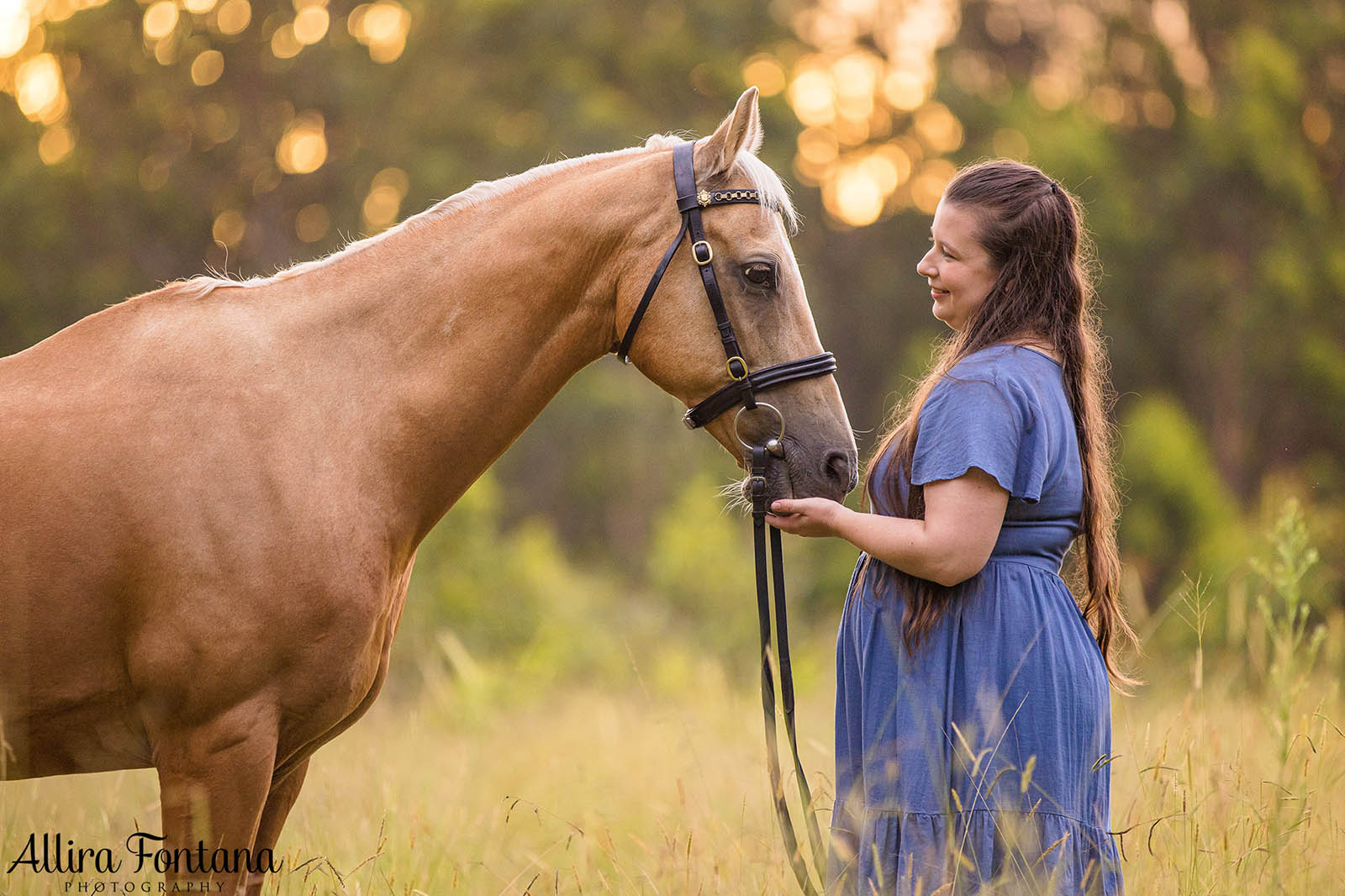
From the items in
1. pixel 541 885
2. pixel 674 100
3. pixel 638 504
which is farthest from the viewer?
pixel 674 100

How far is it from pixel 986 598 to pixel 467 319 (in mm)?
1483

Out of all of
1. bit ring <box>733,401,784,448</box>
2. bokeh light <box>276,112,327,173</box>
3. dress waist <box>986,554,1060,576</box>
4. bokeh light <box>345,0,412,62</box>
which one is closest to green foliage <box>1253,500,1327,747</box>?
dress waist <box>986,554,1060,576</box>

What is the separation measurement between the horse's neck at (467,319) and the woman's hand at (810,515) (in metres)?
0.74

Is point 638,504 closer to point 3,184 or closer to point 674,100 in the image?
point 674,100

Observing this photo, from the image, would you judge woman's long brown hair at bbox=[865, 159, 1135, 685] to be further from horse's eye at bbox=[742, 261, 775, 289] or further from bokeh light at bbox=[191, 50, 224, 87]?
bokeh light at bbox=[191, 50, 224, 87]

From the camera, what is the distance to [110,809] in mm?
3779

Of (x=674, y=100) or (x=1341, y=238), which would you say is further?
(x=674, y=100)

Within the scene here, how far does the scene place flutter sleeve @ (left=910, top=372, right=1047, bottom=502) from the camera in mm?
2260

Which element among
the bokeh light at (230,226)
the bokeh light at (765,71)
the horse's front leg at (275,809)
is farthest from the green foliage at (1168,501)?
the bokeh light at (230,226)

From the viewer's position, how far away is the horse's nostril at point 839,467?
8.79 ft

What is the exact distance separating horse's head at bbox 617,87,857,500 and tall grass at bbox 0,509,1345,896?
3.45 ft

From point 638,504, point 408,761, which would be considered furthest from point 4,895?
point 638,504

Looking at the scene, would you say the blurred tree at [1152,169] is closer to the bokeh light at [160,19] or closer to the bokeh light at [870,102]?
the bokeh light at [870,102]

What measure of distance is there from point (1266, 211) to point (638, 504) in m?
10.4
